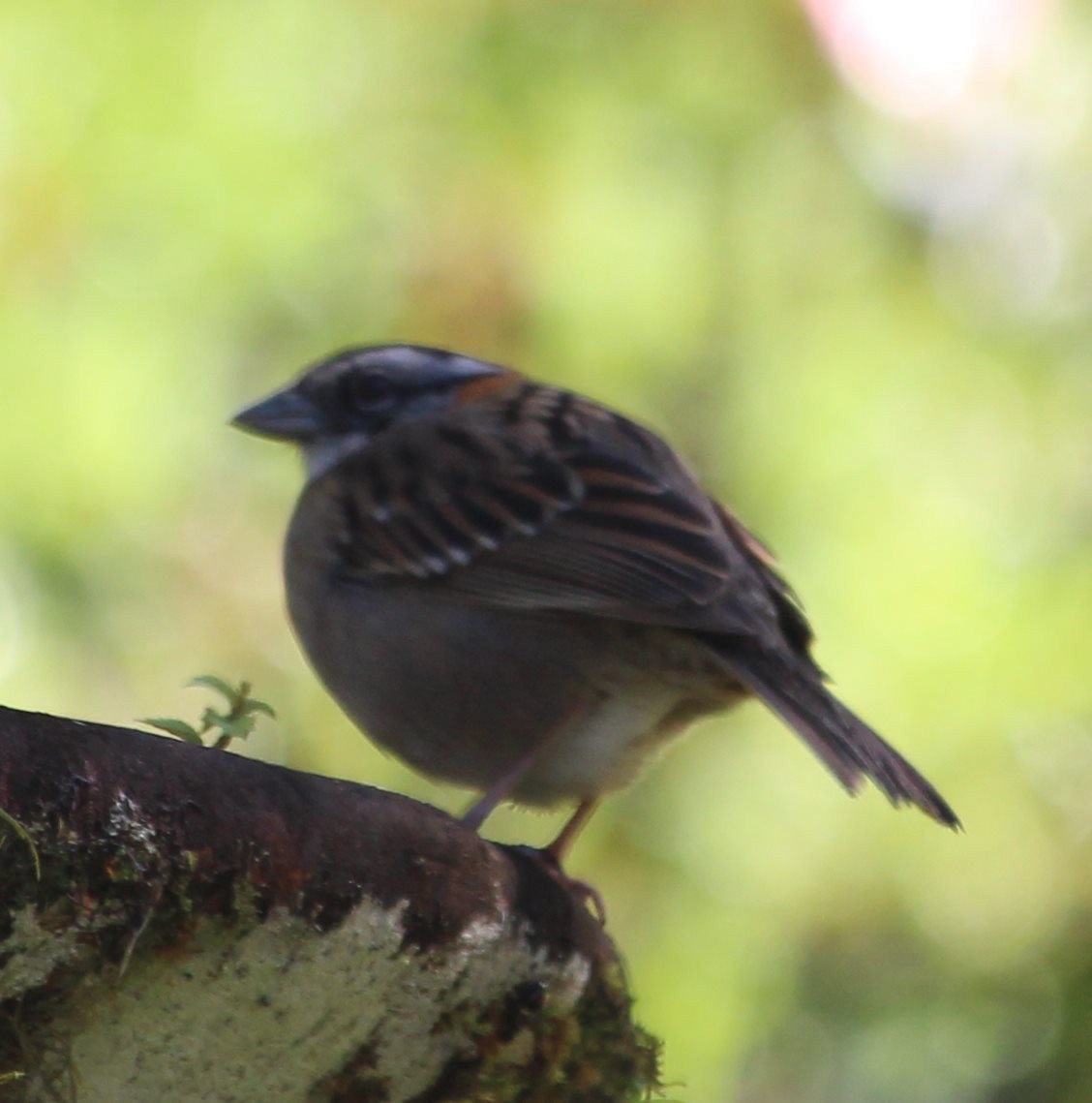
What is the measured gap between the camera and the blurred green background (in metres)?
4.29

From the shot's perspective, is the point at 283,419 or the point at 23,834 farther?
the point at 283,419

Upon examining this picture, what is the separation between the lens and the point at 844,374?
4.70 m

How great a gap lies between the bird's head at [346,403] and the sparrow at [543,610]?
0.47 feet

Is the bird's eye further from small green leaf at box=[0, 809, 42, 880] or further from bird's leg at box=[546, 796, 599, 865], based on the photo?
small green leaf at box=[0, 809, 42, 880]

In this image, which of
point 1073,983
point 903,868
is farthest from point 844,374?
point 1073,983

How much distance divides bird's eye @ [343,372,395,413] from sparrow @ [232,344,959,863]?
177 mm

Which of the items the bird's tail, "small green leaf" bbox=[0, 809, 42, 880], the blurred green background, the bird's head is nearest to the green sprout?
"small green leaf" bbox=[0, 809, 42, 880]

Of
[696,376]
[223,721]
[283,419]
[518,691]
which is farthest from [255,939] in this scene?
[696,376]

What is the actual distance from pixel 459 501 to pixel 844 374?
4.82 feet

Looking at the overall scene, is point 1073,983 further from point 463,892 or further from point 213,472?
point 463,892

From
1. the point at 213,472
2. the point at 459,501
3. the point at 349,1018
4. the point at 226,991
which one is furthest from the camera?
the point at 213,472

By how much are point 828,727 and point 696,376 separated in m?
2.22

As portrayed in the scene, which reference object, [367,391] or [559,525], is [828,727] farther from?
[367,391]

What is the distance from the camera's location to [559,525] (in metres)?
3.44
